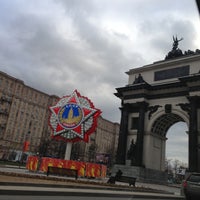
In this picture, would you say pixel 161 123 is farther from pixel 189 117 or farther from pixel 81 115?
pixel 81 115

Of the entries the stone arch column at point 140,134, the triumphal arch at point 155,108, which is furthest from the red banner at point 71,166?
the stone arch column at point 140,134

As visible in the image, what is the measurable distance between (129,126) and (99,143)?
301 ft

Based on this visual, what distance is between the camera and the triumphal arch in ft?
115

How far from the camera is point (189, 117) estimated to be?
34344mm

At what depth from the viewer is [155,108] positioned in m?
38.2

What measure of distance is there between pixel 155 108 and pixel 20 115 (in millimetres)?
64315

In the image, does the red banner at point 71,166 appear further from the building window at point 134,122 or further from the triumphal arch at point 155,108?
the building window at point 134,122

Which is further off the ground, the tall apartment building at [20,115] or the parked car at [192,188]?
the tall apartment building at [20,115]

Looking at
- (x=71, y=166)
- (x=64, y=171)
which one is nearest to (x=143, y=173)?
(x=71, y=166)

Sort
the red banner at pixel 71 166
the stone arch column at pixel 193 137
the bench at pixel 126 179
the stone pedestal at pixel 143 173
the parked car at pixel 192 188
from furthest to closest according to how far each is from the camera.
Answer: the stone pedestal at pixel 143 173 < the stone arch column at pixel 193 137 < the red banner at pixel 71 166 < the bench at pixel 126 179 < the parked car at pixel 192 188

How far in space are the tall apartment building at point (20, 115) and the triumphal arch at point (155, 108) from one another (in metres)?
55.0

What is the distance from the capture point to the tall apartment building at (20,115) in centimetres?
8600

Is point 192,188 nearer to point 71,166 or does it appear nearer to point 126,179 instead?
point 126,179

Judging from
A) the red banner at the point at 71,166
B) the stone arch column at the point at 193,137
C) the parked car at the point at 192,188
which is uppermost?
the stone arch column at the point at 193,137
